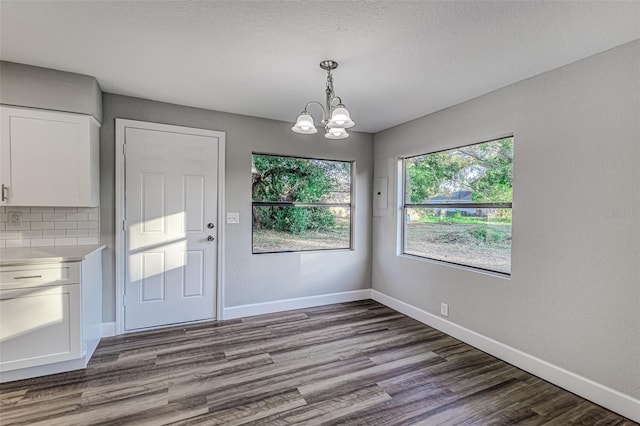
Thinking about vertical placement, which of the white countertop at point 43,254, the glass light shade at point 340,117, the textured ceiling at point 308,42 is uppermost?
the textured ceiling at point 308,42

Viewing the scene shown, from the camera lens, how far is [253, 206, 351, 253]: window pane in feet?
12.8

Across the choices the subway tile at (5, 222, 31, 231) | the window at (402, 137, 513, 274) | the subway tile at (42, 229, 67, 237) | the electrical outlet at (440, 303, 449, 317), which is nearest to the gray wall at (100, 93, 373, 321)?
the subway tile at (42, 229, 67, 237)

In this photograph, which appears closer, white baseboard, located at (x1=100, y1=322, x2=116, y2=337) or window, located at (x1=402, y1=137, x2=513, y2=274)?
window, located at (x1=402, y1=137, x2=513, y2=274)

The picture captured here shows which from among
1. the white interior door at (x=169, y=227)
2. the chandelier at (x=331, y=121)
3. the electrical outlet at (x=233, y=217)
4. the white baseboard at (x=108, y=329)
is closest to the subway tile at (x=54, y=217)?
the white interior door at (x=169, y=227)

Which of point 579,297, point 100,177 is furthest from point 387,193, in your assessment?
point 100,177

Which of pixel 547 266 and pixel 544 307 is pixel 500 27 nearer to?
pixel 547 266

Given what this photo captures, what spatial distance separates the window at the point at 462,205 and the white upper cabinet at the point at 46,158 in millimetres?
3457

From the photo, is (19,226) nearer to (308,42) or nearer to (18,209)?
(18,209)

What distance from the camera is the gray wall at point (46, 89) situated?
96.3 inches

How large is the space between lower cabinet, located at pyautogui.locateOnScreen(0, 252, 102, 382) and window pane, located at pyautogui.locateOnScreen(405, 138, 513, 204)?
349cm

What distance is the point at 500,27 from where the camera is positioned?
1914mm

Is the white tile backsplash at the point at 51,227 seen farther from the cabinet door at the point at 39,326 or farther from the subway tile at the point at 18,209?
the cabinet door at the point at 39,326

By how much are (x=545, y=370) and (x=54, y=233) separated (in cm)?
431

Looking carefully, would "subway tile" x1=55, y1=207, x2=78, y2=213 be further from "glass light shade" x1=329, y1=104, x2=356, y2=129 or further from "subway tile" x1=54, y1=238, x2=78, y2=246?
"glass light shade" x1=329, y1=104, x2=356, y2=129
